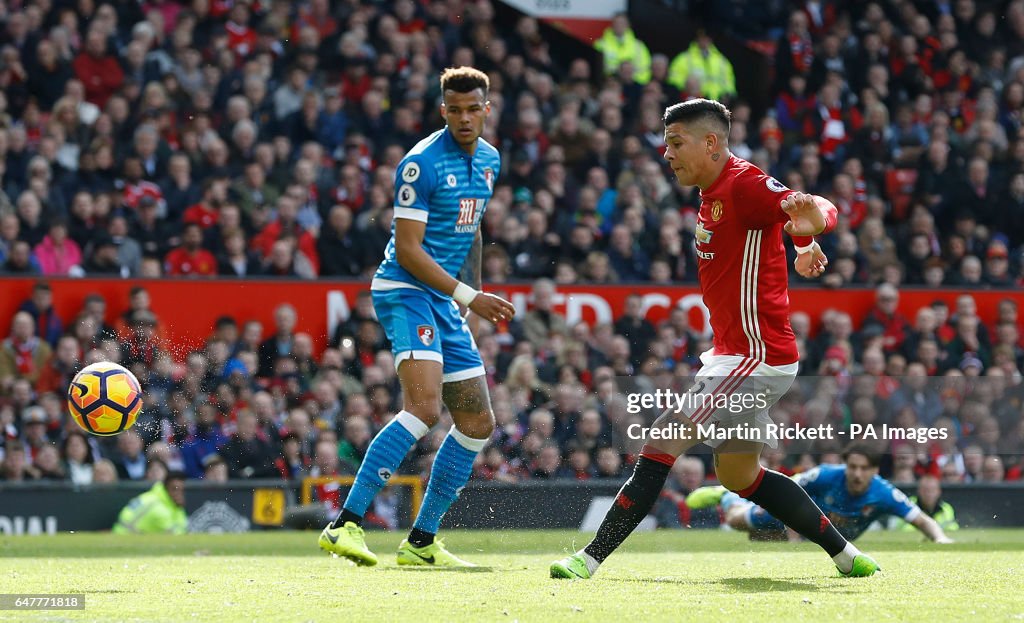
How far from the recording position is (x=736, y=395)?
696 cm

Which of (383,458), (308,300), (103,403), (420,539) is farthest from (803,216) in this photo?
(308,300)

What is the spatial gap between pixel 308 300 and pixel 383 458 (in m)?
7.00

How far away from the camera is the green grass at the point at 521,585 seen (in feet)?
18.7

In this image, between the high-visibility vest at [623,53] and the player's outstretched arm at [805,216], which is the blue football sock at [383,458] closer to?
the player's outstretched arm at [805,216]

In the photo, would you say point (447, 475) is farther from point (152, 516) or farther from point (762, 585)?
point (152, 516)

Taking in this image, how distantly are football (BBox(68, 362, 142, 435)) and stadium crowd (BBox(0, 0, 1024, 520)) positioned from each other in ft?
14.9

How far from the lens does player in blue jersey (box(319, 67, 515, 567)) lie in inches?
310

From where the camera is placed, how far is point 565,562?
701 cm

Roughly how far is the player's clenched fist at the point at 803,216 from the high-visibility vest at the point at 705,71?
12.9 metres

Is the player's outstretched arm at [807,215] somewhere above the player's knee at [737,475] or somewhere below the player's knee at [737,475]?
above

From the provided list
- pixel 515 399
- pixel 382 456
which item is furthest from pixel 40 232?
pixel 382 456

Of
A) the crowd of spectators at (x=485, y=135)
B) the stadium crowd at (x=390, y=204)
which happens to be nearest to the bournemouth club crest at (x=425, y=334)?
the stadium crowd at (x=390, y=204)

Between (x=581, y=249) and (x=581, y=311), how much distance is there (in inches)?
33.3

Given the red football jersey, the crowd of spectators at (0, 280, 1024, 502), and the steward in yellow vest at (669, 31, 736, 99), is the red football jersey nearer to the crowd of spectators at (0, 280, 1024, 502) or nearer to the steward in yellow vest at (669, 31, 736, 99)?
the crowd of spectators at (0, 280, 1024, 502)
